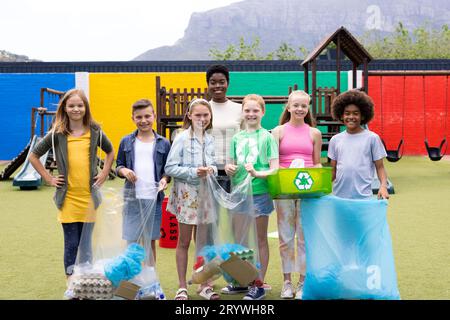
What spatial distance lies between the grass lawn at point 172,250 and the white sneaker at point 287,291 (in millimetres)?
86

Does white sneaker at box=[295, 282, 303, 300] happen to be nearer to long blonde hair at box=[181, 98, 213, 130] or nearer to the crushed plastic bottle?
the crushed plastic bottle

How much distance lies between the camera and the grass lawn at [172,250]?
4.55 meters

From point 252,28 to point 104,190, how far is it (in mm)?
134134

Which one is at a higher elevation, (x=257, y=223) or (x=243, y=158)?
(x=243, y=158)

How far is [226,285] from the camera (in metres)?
4.64

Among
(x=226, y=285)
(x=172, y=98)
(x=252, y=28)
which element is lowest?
(x=226, y=285)

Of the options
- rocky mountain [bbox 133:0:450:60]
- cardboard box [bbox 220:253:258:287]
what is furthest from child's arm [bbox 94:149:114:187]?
rocky mountain [bbox 133:0:450:60]

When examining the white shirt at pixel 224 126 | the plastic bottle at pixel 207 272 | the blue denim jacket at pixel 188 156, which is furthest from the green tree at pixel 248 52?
the plastic bottle at pixel 207 272

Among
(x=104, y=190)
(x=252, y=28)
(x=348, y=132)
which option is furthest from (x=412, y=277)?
(x=252, y=28)

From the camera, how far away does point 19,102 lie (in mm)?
16844

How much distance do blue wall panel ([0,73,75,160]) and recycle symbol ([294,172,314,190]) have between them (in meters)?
13.8
